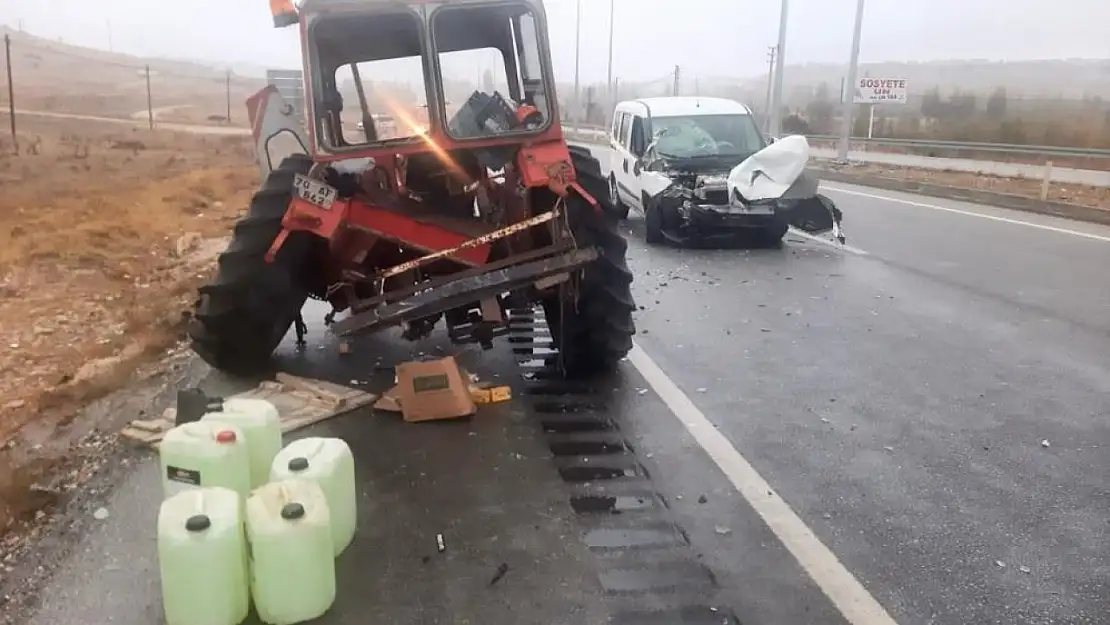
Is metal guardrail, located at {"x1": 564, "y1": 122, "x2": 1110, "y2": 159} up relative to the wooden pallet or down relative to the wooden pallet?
up

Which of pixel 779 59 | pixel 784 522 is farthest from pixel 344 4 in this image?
pixel 779 59

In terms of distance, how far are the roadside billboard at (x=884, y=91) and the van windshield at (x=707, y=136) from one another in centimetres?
2100

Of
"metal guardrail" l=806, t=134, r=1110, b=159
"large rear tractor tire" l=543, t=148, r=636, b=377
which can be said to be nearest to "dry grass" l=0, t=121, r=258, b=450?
"large rear tractor tire" l=543, t=148, r=636, b=377

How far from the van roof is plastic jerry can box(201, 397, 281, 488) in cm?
1036

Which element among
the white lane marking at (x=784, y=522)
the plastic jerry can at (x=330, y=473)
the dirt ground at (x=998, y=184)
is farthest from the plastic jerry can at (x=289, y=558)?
the dirt ground at (x=998, y=184)

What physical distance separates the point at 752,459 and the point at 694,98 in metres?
10.4

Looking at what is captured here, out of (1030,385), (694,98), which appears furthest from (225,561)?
(694,98)

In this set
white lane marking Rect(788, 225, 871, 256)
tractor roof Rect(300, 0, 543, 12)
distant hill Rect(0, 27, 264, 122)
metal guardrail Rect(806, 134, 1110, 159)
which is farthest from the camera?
distant hill Rect(0, 27, 264, 122)

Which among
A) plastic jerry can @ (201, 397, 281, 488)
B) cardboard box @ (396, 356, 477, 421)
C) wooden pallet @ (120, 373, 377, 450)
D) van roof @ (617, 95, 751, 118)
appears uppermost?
A: van roof @ (617, 95, 751, 118)

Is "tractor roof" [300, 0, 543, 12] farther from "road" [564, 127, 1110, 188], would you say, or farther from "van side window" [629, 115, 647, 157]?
"road" [564, 127, 1110, 188]

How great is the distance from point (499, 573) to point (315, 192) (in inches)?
117

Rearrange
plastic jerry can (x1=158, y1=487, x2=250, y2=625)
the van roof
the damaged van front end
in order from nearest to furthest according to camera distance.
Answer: plastic jerry can (x1=158, y1=487, x2=250, y2=625) < the damaged van front end < the van roof

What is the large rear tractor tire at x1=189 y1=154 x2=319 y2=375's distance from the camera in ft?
20.2

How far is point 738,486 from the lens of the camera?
4.82 m
